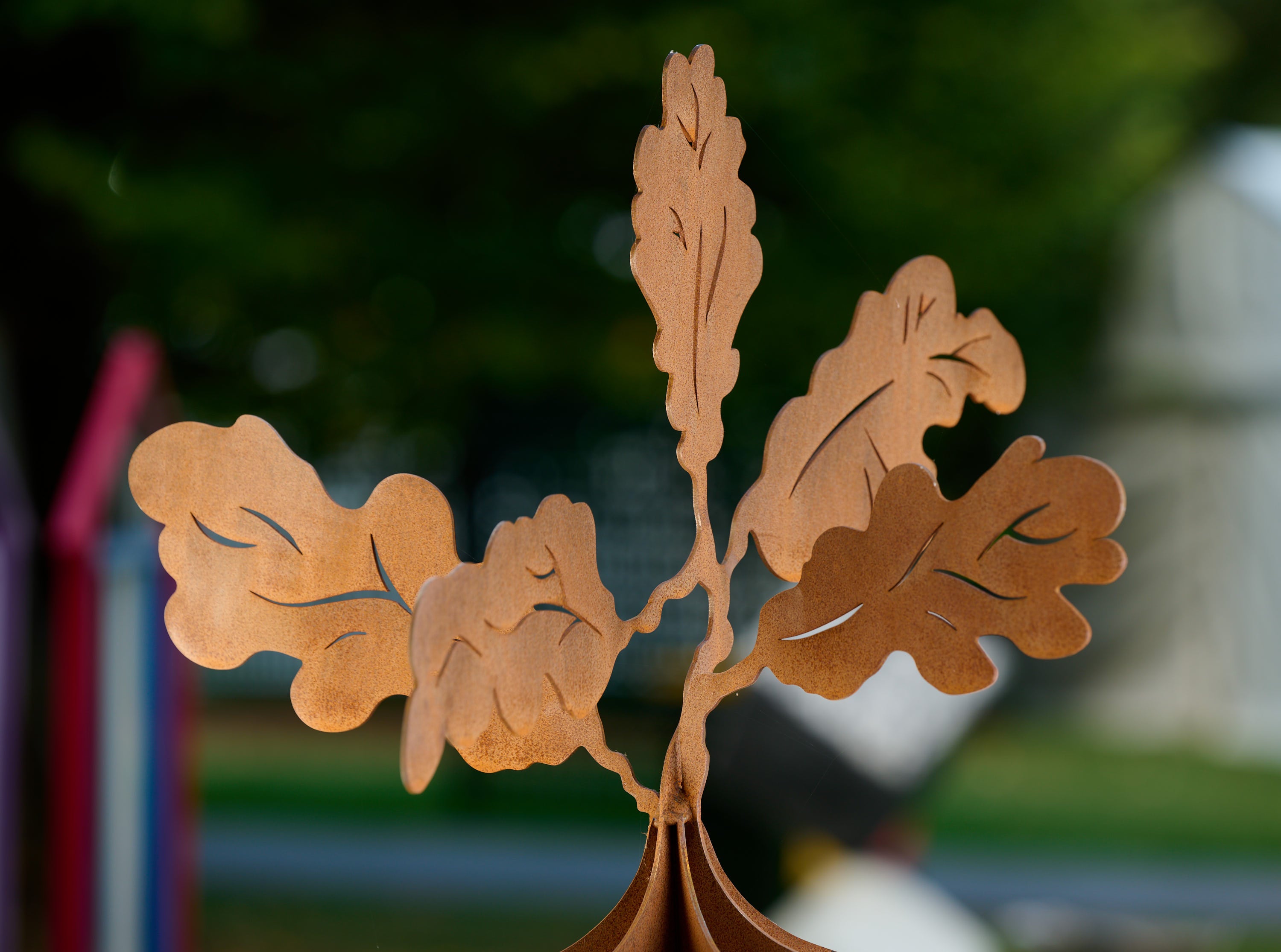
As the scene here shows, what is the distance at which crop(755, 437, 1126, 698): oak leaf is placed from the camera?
620 mm

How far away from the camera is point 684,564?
2.07 ft

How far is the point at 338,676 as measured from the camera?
611 mm

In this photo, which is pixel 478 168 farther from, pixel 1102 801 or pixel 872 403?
pixel 1102 801

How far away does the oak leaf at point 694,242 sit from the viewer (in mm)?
643

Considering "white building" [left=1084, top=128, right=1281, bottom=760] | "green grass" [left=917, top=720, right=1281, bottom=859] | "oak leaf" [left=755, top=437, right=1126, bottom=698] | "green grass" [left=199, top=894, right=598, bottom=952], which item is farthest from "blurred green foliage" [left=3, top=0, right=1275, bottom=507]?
"oak leaf" [left=755, top=437, right=1126, bottom=698]

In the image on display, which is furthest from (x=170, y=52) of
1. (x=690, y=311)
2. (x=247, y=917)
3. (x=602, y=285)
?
(x=690, y=311)

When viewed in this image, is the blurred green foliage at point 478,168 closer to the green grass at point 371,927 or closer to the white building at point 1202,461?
the green grass at point 371,927

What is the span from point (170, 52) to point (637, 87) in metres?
1.38

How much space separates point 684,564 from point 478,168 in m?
3.72

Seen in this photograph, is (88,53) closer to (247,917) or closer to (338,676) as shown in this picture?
(247,917)

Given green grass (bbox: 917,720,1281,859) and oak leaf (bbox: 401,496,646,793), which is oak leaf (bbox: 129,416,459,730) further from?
green grass (bbox: 917,720,1281,859)

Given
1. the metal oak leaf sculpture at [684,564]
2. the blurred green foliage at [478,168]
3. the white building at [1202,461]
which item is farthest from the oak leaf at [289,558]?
the white building at [1202,461]

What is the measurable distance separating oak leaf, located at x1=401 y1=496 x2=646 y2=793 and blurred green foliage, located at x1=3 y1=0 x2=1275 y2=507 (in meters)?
2.82

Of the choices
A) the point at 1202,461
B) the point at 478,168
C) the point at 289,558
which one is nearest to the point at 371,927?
the point at 478,168
